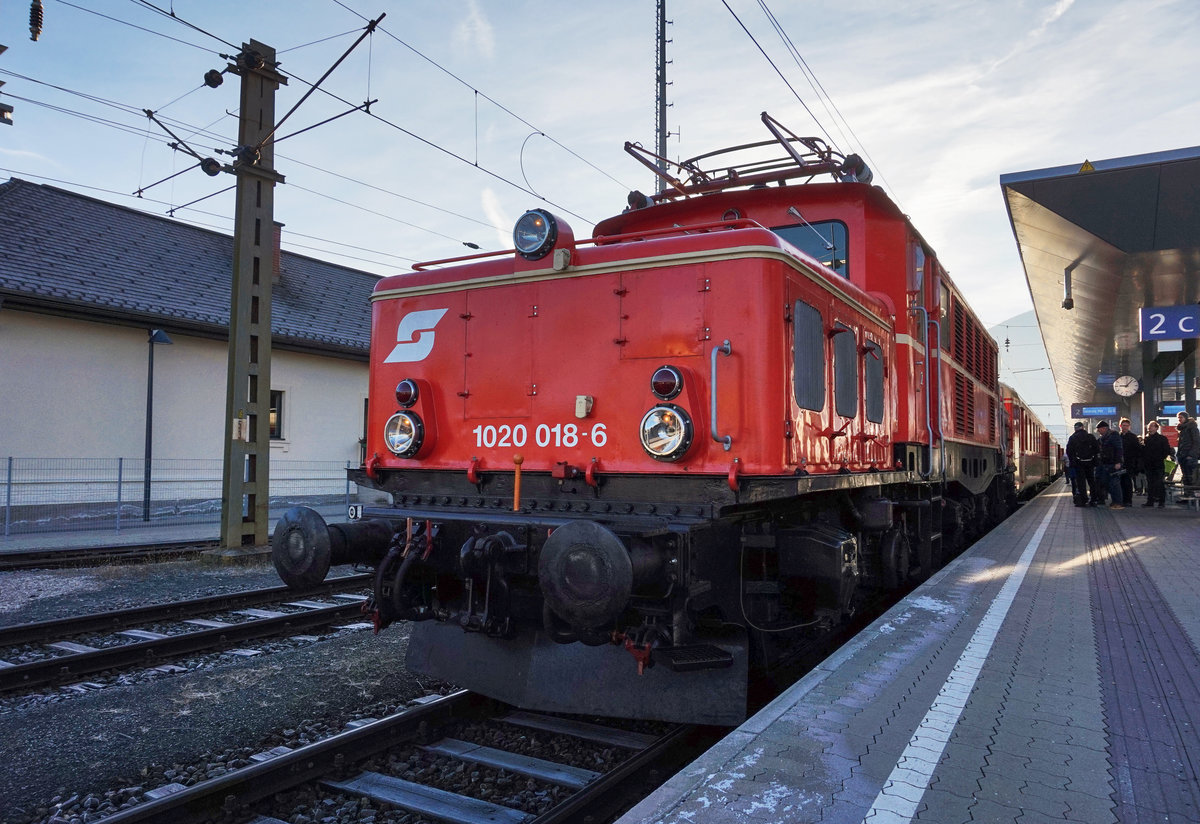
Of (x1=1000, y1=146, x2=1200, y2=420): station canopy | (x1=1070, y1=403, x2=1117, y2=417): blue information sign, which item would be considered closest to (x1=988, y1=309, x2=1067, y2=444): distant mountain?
(x1=1070, y1=403, x2=1117, y2=417): blue information sign

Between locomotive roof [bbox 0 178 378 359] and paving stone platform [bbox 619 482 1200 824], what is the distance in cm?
1442

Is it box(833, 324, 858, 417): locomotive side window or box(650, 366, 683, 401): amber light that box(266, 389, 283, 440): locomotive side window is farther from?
box(650, 366, 683, 401): amber light

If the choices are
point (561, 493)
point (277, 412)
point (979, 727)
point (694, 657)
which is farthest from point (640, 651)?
point (277, 412)

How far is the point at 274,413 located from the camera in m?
18.1

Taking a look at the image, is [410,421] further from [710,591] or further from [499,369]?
[710,591]

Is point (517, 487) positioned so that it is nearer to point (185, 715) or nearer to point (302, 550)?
point (302, 550)

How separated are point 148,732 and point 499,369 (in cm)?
267

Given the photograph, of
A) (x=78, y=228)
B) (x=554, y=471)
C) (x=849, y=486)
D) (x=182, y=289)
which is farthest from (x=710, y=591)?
(x=78, y=228)

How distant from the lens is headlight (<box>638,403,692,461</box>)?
147 inches

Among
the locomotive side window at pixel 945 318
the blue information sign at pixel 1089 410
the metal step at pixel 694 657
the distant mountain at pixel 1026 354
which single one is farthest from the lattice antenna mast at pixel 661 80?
the distant mountain at pixel 1026 354

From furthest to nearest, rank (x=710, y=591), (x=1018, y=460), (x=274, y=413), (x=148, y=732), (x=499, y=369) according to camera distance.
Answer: (x=274, y=413) → (x=1018, y=460) → (x=499, y=369) → (x=148, y=732) → (x=710, y=591)

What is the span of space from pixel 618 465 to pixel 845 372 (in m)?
1.67

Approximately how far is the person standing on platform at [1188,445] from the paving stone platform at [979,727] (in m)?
10.1

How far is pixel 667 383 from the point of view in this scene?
3.84 m
